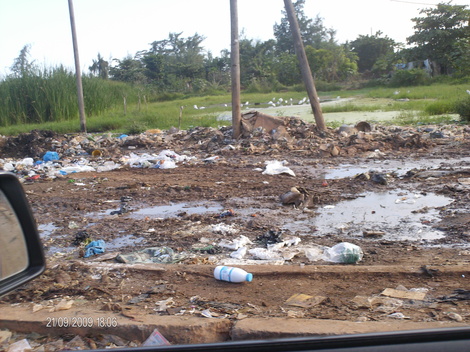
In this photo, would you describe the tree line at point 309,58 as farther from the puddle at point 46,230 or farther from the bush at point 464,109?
the puddle at point 46,230

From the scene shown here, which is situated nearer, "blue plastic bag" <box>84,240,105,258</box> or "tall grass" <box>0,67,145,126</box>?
"blue plastic bag" <box>84,240,105,258</box>

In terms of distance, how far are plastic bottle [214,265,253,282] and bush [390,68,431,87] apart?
2869 cm

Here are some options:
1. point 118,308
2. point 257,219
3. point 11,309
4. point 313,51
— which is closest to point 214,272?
point 118,308

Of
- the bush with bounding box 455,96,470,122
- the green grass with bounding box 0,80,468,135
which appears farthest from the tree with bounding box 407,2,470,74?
the bush with bounding box 455,96,470,122

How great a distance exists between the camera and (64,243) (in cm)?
433

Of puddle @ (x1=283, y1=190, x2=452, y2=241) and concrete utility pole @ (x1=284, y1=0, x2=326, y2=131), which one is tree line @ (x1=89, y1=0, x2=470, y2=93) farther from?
puddle @ (x1=283, y1=190, x2=452, y2=241)

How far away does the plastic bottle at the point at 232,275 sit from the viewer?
9.84ft

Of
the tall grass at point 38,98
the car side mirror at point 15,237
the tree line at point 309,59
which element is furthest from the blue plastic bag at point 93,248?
the tree line at point 309,59

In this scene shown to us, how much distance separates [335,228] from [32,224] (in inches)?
135

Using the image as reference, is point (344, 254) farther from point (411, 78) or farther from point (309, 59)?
point (309, 59)

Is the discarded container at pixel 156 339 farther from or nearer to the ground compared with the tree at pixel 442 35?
nearer to the ground

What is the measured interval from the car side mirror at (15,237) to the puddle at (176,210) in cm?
374

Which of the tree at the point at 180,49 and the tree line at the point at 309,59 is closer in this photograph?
the tree line at the point at 309,59
